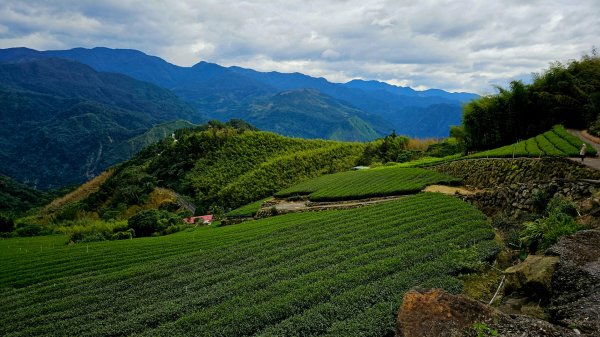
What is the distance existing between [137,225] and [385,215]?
20.5m

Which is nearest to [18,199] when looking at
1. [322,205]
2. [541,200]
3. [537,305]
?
[322,205]

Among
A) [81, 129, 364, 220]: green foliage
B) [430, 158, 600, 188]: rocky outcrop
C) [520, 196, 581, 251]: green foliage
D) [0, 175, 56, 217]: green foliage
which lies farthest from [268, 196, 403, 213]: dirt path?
[0, 175, 56, 217]: green foliage

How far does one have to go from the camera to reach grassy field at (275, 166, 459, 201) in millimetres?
32812

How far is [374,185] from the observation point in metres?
36.8

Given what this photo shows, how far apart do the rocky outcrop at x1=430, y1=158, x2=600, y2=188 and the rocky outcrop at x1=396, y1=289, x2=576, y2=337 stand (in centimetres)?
1542

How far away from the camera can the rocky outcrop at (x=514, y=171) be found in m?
21.2

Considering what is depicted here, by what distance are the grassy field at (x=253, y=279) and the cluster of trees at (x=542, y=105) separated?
21.1 metres

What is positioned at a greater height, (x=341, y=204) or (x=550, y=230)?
(x=550, y=230)

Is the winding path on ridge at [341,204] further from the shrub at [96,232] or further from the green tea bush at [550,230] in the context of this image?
the green tea bush at [550,230]

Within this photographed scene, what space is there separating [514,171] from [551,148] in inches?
104

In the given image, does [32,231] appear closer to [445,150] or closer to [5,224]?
[5,224]

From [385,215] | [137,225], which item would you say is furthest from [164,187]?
[385,215]

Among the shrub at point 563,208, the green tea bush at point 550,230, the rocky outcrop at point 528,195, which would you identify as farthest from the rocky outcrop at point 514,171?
the green tea bush at point 550,230

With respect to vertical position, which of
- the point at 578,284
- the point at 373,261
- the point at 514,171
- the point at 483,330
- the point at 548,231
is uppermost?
the point at 514,171
